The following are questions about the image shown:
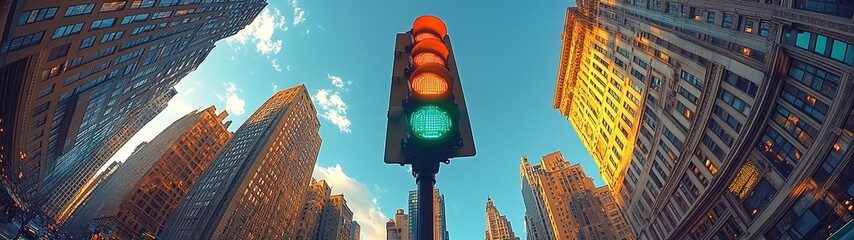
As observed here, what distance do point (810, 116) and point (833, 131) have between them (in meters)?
2.90

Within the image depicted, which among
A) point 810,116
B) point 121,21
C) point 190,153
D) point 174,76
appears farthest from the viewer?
point 190,153

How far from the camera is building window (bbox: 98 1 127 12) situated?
32156 mm

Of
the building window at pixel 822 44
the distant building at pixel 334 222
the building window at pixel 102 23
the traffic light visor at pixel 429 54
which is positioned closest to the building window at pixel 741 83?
the building window at pixel 822 44

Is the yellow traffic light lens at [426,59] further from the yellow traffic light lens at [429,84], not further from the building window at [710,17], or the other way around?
the building window at [710,17]

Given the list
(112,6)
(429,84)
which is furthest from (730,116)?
(112,6)

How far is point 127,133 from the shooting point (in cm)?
19062

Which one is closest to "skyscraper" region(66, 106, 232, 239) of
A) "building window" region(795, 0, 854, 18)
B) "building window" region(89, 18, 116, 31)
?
"building window" region(89, 18, 116, 31)

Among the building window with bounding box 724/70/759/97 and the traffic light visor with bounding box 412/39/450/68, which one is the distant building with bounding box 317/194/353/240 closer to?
the building window with bounding box 724/70/759/97

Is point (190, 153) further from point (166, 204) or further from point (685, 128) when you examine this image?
point (685, 128)

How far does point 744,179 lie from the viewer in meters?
31.9

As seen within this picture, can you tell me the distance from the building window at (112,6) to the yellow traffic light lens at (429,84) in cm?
3980

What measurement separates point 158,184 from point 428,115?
384 feet

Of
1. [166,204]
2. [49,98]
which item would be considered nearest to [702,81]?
[49,98]

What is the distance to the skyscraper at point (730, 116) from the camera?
2458cm
